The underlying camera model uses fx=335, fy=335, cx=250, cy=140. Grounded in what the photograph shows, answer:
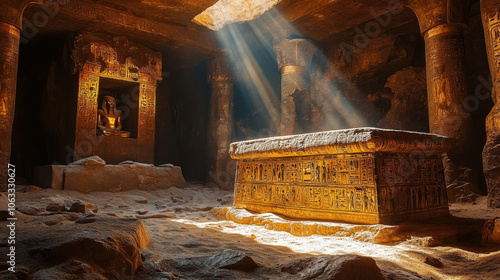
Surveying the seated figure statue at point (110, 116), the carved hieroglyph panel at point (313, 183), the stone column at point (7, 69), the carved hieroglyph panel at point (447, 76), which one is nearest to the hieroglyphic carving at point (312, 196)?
the carved hieroglyph panel at point (313, 183)

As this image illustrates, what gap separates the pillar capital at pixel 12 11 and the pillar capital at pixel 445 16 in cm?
677

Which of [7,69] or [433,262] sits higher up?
[7,69]

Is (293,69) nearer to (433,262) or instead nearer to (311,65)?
(311,65)

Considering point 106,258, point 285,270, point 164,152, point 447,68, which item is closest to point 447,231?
point 285,270

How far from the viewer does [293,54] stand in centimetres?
786

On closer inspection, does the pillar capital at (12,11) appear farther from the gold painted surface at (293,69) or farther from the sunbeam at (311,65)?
the gold painted surface at (293,69)

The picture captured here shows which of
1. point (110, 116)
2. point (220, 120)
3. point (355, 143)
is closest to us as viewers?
point (355, 143)

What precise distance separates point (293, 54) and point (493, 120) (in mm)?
4679

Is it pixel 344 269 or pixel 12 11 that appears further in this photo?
pixel 12 11

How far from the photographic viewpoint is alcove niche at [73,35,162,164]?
7.44m

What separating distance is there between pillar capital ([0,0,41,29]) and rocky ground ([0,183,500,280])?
371 cm

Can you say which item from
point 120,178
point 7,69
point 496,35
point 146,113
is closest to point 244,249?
point 496,35

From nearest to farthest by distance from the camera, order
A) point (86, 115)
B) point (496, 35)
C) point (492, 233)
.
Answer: point (492, 233) < point (496, 35) < point (86, 115)

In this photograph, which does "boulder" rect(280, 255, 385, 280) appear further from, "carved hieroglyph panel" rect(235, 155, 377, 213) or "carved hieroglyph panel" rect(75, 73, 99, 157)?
"carved hieroglyph panel" rect(75, 73, 99, 157)
